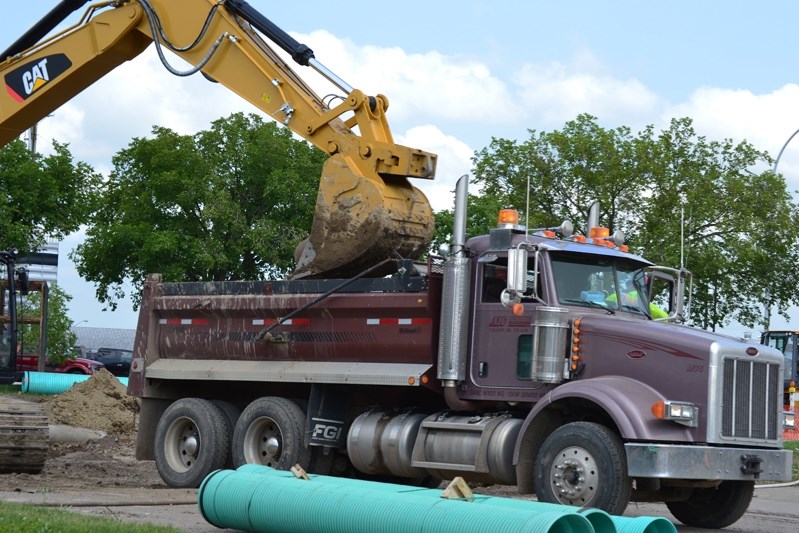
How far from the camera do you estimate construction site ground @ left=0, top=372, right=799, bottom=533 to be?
12.1 metres

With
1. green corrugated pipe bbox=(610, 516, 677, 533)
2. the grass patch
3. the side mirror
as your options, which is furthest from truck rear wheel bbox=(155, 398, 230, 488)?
the side mirror

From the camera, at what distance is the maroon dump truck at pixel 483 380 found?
12.0 m

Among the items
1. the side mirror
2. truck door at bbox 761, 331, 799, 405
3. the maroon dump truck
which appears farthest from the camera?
Result: truck door at bbox 761, 331, 799, 405

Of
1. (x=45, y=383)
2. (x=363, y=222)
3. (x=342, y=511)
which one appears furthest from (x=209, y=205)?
(x=342, y=511)

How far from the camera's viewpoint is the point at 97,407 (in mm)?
24562

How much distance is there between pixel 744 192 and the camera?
3947cm

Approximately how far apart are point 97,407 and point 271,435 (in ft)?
33.5

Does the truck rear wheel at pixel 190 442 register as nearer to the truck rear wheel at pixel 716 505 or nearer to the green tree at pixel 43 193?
the truck rear wheel at pixel 716 505

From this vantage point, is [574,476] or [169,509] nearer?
[574,476]

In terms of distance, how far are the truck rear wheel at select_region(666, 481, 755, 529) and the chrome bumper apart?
0.67 metres

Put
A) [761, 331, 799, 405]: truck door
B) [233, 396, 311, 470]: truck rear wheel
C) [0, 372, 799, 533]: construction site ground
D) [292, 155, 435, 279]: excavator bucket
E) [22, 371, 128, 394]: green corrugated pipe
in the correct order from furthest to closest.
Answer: [761, 331, 799, 405]: truck door → [22, 371, 128, 394]: green corrugated pipe → [233, 396, 311, 470]: truck rear wheel → [292, 155, 435, 279]: excavator bucket → [0, 372, 799, 533]: construction site ground

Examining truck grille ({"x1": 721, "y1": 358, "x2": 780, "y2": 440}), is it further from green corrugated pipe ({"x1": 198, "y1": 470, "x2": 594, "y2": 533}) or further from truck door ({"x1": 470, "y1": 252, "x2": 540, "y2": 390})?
green corrugated pipe ({"x1": 198, "y1": 470, "x2": 594, "y2": 533})

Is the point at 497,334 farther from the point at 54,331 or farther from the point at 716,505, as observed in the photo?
the point at 54,331

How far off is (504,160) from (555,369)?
2949 centimetres
